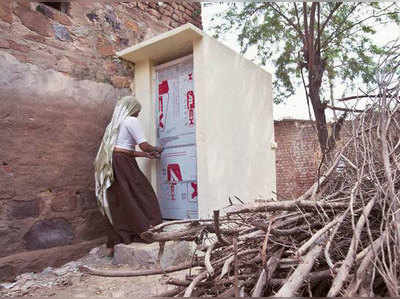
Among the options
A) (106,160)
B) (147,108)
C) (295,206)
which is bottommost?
(295,206)

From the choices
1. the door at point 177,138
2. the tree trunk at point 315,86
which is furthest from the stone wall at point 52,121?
the tree trunk at point 315,86

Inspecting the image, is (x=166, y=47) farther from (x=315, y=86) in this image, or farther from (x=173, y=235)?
(x=173, y=235)

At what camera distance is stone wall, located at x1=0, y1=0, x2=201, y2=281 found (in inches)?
110

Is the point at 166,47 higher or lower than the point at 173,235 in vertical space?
higher

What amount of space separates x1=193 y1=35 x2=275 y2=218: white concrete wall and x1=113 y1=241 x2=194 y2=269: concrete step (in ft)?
1.51

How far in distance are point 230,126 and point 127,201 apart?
1552 mm

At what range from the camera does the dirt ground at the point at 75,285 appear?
2424mm

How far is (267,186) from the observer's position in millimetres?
4461

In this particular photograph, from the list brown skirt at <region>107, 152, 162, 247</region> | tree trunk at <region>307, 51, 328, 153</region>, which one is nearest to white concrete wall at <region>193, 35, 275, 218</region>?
brown skirt at <region>107, 152, 162, 247</region>

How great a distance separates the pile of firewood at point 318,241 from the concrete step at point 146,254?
196 cm

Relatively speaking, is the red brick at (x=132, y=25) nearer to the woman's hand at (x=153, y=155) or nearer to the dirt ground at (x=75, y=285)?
the woman's hand at (x=153, y=155)

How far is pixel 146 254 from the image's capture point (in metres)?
2.88

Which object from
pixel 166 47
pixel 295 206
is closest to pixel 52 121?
pixel 166 47

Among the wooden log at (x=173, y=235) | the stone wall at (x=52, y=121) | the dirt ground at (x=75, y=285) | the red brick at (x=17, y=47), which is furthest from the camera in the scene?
the red brick at (x=17, y=47)
